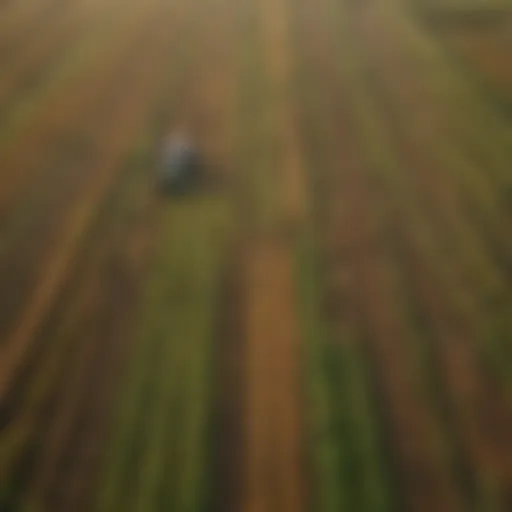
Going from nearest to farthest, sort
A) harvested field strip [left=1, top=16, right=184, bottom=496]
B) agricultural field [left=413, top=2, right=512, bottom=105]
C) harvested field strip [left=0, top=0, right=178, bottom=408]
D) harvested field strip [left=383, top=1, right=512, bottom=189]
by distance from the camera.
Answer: harvested field strip [left=1, top=16, right=184, bottom=496]
harvested field strip [left=0, top=0, right=178, bottom=408]
harvested field strip [left=383, top=1, right=512, bottom=189]
agricultural field [left=413, top=2, right=512, bottom=105]

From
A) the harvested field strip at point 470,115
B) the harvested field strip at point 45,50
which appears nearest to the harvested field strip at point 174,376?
the harvested field strip at point 470,115

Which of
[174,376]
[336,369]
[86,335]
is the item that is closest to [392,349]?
[336,369]

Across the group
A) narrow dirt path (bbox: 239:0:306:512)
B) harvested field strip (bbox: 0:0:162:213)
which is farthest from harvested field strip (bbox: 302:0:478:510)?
harvested field strip (bbox: 0:0:162:213)

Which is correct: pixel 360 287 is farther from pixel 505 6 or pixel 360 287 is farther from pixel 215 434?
pixel 505 6

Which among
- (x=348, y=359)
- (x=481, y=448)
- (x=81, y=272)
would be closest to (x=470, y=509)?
(x=481, y=448)

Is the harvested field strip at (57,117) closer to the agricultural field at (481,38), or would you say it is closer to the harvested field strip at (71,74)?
the harvested field strip at (71,74)

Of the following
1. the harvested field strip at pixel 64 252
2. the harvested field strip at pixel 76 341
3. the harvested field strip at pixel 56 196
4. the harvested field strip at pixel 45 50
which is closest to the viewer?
the harvested field strip at pixel 76 341

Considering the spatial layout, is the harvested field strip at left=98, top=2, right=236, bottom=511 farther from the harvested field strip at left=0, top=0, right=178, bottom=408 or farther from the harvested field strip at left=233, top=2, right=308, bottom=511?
the harvested field strip at left=0, top=0, right=178, bottom=408
